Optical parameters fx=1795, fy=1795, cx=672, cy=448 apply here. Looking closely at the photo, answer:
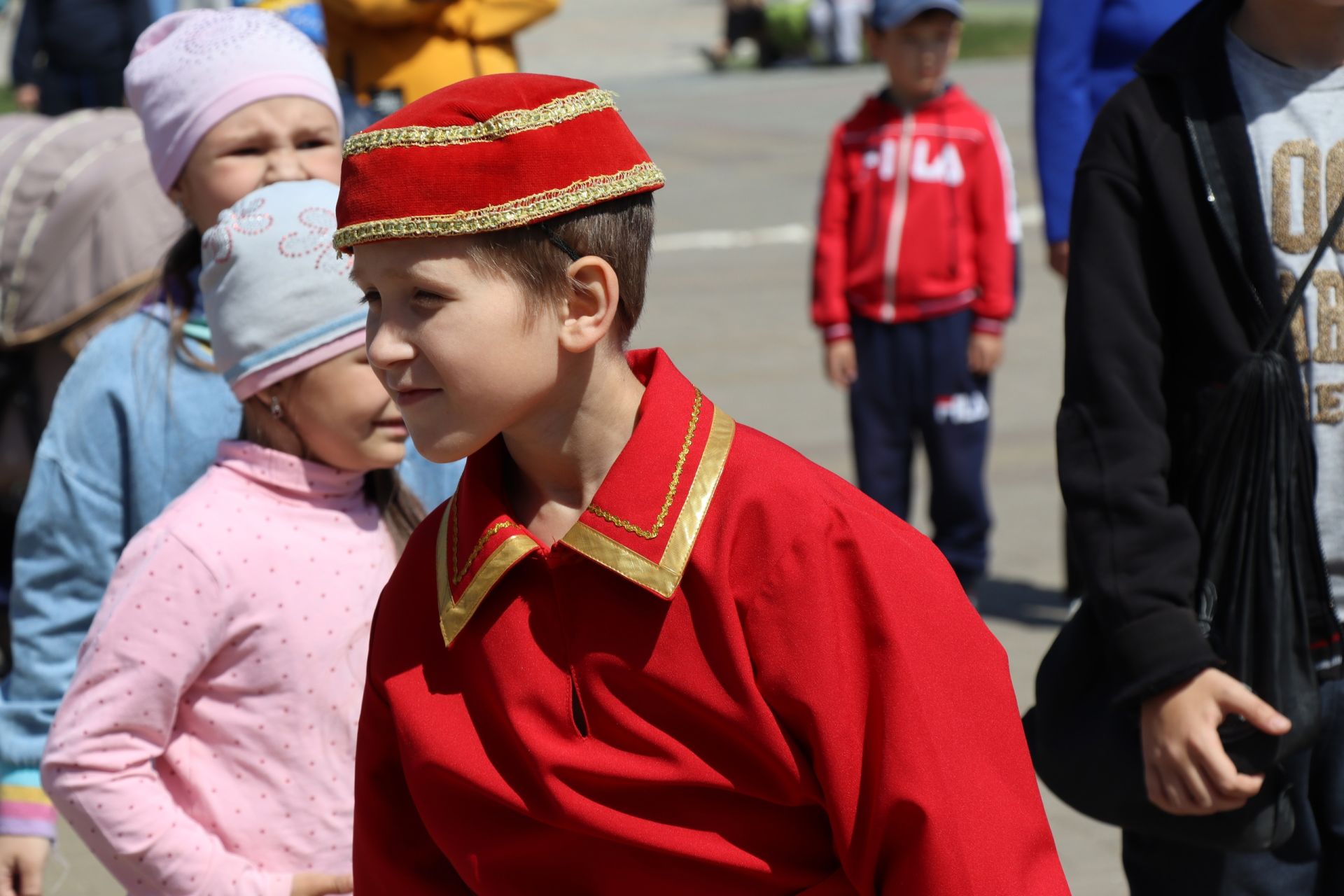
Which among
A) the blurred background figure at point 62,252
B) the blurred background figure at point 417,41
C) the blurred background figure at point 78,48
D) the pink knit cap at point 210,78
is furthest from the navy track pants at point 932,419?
the blurred background figure at point 78,48

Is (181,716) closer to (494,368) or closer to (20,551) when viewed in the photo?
(20,551)

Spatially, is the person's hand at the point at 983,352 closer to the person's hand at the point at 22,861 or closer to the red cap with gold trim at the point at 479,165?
the person's hand at the point at 22,861

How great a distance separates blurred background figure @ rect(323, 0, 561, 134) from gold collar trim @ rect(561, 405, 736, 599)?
3354mm

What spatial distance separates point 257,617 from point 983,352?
3707 millimetres

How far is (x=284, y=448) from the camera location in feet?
8.27

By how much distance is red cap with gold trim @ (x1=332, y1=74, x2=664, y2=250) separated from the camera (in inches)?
66.9

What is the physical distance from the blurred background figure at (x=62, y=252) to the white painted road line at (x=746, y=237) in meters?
7.99

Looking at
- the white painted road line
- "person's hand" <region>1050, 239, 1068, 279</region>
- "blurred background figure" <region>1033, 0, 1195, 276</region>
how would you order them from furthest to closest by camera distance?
the white painted road line → "person's hand" <region>1050, 239, 1068, 279</region> → "blurred background figure" <region>1033, 0, 1195, 276</region>

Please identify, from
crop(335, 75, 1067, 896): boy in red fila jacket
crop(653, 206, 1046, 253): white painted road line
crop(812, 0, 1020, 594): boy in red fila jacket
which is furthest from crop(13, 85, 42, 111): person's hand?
crop(335, 75, 1067, 896): boy in red fila jacket

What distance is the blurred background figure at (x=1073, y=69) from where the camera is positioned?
405 cm

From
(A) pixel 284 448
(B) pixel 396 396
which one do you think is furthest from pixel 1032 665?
(B) pixel 396 396

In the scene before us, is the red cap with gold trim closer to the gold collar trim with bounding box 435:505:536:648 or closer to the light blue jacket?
the gold collar trim with bounding box 435:505:536:648

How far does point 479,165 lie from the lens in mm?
1698

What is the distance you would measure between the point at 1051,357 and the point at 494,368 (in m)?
7.43
